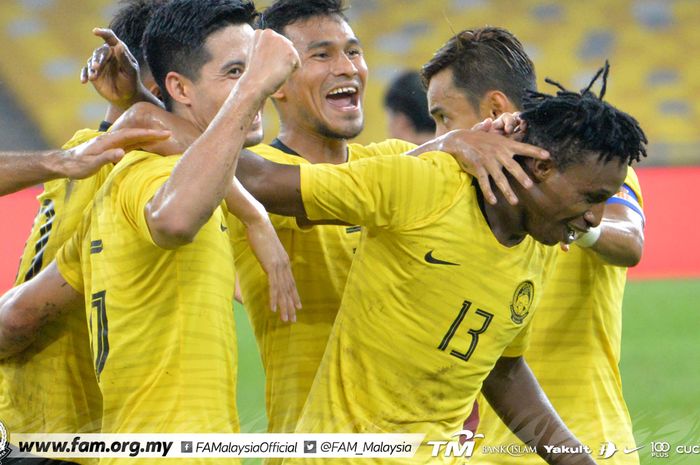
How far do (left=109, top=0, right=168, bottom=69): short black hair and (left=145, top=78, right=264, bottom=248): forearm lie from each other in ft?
4.68

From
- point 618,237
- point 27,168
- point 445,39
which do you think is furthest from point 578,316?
point 445,39

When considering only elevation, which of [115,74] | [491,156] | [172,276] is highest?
[115,74]

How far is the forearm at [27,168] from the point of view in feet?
9.11

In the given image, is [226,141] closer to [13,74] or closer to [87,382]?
[87,382]

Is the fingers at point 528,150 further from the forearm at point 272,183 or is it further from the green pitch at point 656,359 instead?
the green pitch at point 656,359

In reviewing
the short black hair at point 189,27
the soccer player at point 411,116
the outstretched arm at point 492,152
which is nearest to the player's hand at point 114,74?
the short black hair at point 189,27

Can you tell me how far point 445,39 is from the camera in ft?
56.3

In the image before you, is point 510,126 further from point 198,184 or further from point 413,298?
point 198,184

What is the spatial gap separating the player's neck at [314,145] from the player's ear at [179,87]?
0.91 metres

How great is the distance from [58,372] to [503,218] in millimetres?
1484

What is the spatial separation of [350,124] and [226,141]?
1.53 m

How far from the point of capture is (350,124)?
152 inches

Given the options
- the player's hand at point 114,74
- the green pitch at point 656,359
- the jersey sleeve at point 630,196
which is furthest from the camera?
the green pitch at point 656,359

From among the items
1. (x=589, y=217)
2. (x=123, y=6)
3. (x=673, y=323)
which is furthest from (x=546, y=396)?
(x=673, y=323)
